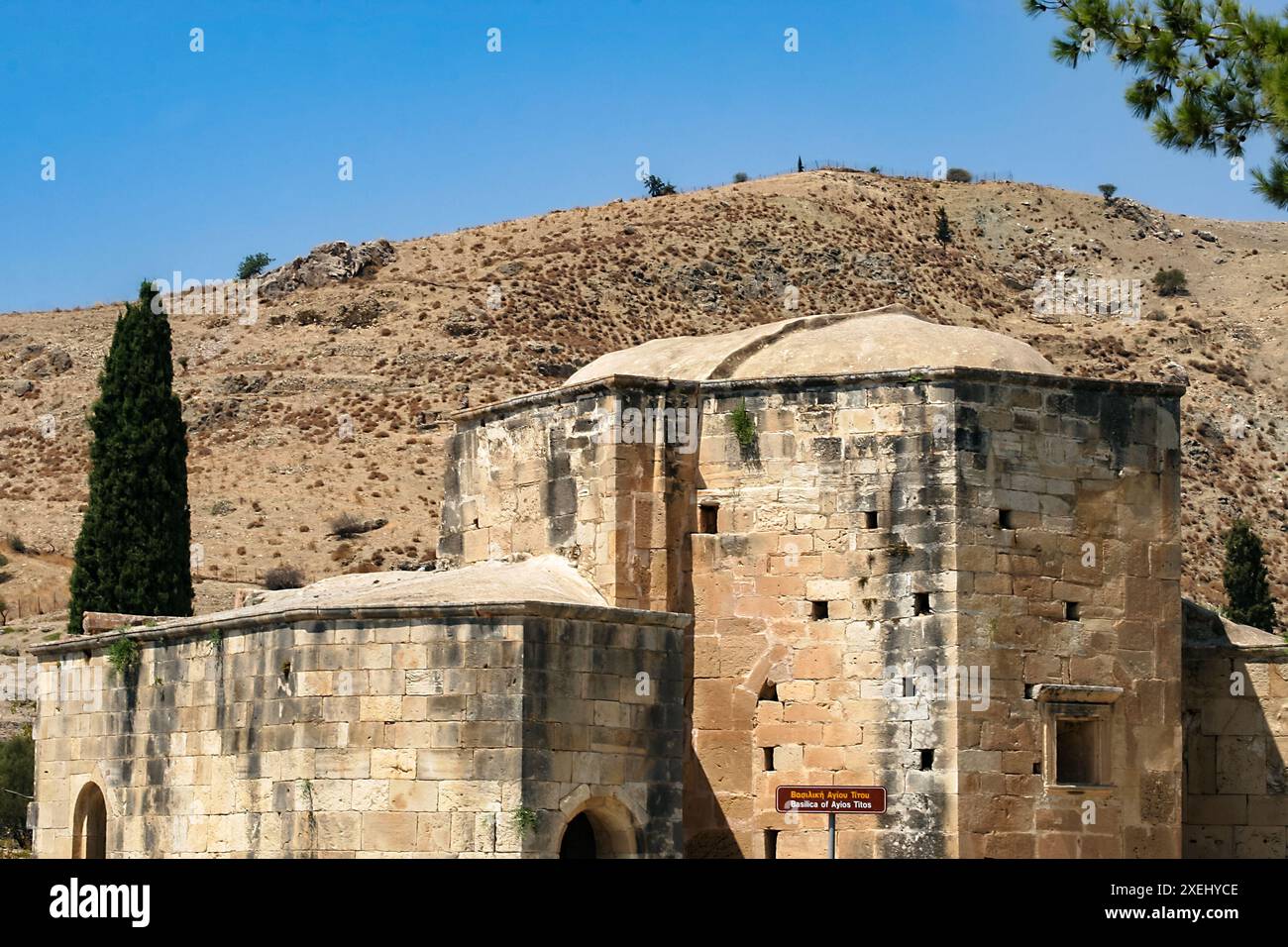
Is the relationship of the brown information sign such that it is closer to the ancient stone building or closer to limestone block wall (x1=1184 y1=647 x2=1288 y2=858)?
the ancient stone building

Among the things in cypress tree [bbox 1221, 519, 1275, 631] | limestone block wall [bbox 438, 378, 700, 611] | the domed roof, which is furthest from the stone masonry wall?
cypress tree [bbox 1221, 519, 1275, 631]

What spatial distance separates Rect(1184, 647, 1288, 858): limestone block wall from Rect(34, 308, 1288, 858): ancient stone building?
18.0 inches

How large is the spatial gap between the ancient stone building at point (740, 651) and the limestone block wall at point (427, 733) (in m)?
0.03

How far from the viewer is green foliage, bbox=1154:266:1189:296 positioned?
261ft

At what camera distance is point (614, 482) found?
23.6m

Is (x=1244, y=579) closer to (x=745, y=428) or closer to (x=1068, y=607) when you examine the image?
(x=1068, y=607)

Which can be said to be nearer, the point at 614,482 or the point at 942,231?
the point at 614,482

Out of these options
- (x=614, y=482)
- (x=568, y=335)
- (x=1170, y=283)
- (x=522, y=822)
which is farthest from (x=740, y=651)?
(x=1170, y=283)

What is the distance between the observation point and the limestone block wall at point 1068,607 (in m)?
22.5

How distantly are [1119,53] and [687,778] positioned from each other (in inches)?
379

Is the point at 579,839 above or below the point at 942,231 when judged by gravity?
below

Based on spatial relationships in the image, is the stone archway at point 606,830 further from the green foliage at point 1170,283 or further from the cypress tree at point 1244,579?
the green foliage at point 1170,283

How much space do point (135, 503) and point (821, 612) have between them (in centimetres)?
1826
